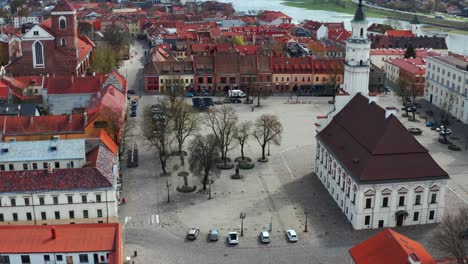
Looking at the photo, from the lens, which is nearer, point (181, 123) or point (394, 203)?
point (394, 203)

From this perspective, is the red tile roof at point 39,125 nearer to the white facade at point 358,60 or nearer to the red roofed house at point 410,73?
the white facade at point 358,60

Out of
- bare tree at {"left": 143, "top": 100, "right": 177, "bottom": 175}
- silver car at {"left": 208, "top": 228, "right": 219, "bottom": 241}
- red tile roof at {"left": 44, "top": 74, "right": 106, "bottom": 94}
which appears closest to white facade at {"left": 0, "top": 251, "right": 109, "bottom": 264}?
silver car at {"left": 208, "top": 228, "right": 219, "bottom": 241}

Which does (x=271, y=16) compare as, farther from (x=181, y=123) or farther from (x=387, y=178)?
(x=387, y=178)

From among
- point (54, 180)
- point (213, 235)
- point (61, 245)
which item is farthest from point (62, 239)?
point (213, 235)

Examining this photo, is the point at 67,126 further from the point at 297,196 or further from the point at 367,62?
the point at 367,62

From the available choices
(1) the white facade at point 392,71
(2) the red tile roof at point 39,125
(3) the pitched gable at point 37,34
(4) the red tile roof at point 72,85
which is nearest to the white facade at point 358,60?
(2) the red tile roof at point 39,125

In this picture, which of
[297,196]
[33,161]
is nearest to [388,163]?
[297,196]

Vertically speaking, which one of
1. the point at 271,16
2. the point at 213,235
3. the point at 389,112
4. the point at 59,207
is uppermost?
the point at 271,16
